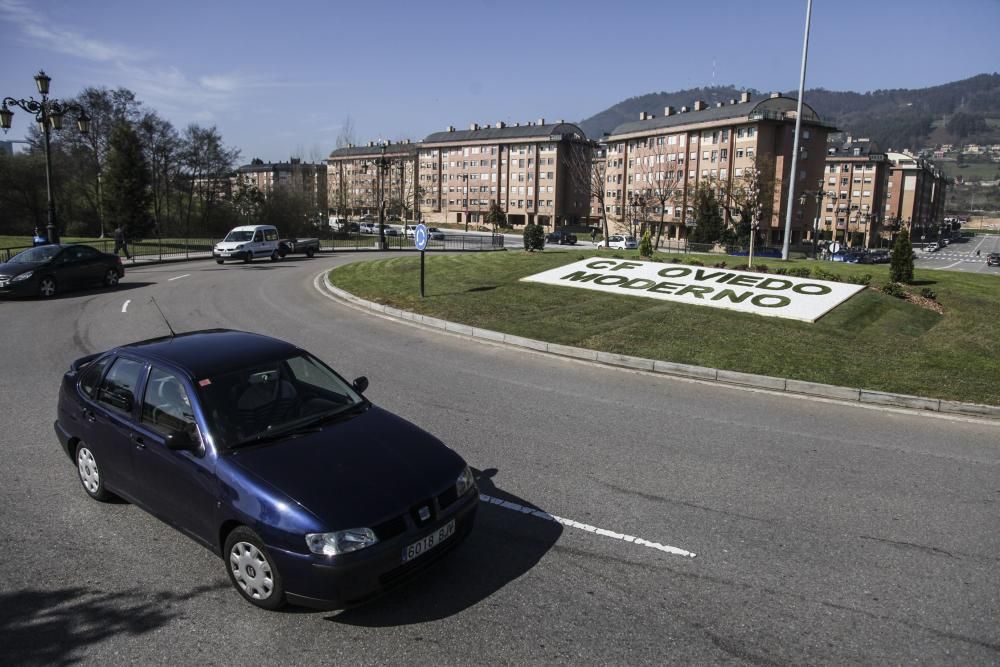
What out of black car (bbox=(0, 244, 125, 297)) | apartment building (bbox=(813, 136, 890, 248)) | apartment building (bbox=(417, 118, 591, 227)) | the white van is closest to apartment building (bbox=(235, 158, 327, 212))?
apartment building (bbox=(417, 118, 591, 227))

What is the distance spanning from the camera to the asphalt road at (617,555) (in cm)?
400

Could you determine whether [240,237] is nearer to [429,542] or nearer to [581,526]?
[581,526]

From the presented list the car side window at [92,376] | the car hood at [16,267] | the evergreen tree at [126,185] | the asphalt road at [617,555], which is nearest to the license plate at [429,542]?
the asphalt road at [617,555]

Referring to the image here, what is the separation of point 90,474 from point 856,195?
131325 mm

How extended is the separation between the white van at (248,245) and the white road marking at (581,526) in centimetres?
2926

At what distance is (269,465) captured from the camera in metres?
4.41

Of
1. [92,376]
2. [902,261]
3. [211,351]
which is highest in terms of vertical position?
[902,261]

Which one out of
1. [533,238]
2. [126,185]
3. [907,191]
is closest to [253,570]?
[533,238]

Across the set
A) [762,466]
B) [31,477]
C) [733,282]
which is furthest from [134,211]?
[762,466]

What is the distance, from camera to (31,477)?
6379 mm

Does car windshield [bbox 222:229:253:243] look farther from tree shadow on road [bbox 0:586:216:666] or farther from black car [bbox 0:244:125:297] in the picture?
tree shadow on road [bbox 0:586:216:666]

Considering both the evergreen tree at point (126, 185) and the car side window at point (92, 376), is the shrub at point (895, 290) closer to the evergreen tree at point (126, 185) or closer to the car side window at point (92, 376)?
the car side window at point (92, 376)

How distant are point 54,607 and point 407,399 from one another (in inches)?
208

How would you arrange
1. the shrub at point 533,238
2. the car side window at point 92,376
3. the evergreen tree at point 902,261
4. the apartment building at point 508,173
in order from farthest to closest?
the apartment building at point 508,173
the shrub at point 533,238
the evergreen tree at point 902,261
the car side window at point 92,376
